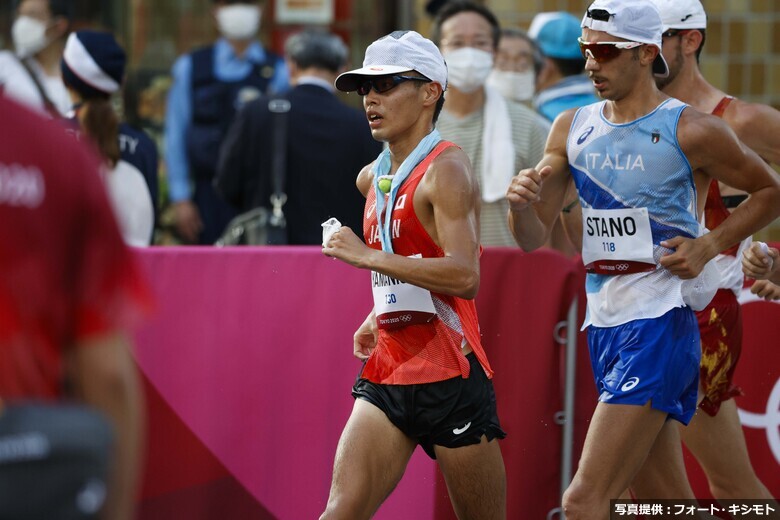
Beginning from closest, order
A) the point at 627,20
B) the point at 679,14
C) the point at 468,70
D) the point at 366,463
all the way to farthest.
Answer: the point at 366,463 → the point at 627,20 → the point at 679,14 → the point at 468,70

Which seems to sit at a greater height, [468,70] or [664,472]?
[468,70]

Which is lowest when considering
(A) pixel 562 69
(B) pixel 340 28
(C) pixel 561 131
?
(B) pixel 340 28

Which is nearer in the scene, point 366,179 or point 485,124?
point 366,179

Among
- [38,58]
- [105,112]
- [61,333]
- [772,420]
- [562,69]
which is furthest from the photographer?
[38,58]

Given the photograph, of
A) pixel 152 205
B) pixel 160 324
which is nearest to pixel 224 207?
pixel 152 205

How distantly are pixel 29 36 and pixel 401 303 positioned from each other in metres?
4.67

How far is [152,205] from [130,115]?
468 centimetres

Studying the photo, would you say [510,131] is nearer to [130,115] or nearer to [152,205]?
[152,205]

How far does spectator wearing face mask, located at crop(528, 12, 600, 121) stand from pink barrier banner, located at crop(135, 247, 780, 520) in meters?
2.12

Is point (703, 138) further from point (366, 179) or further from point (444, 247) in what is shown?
point (366, 179)

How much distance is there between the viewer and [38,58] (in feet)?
26.9

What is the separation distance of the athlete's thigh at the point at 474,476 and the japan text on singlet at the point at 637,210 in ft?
2.51

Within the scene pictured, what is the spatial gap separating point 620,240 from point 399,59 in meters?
1.06

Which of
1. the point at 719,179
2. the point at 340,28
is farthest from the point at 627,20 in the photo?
the point at 340,28
